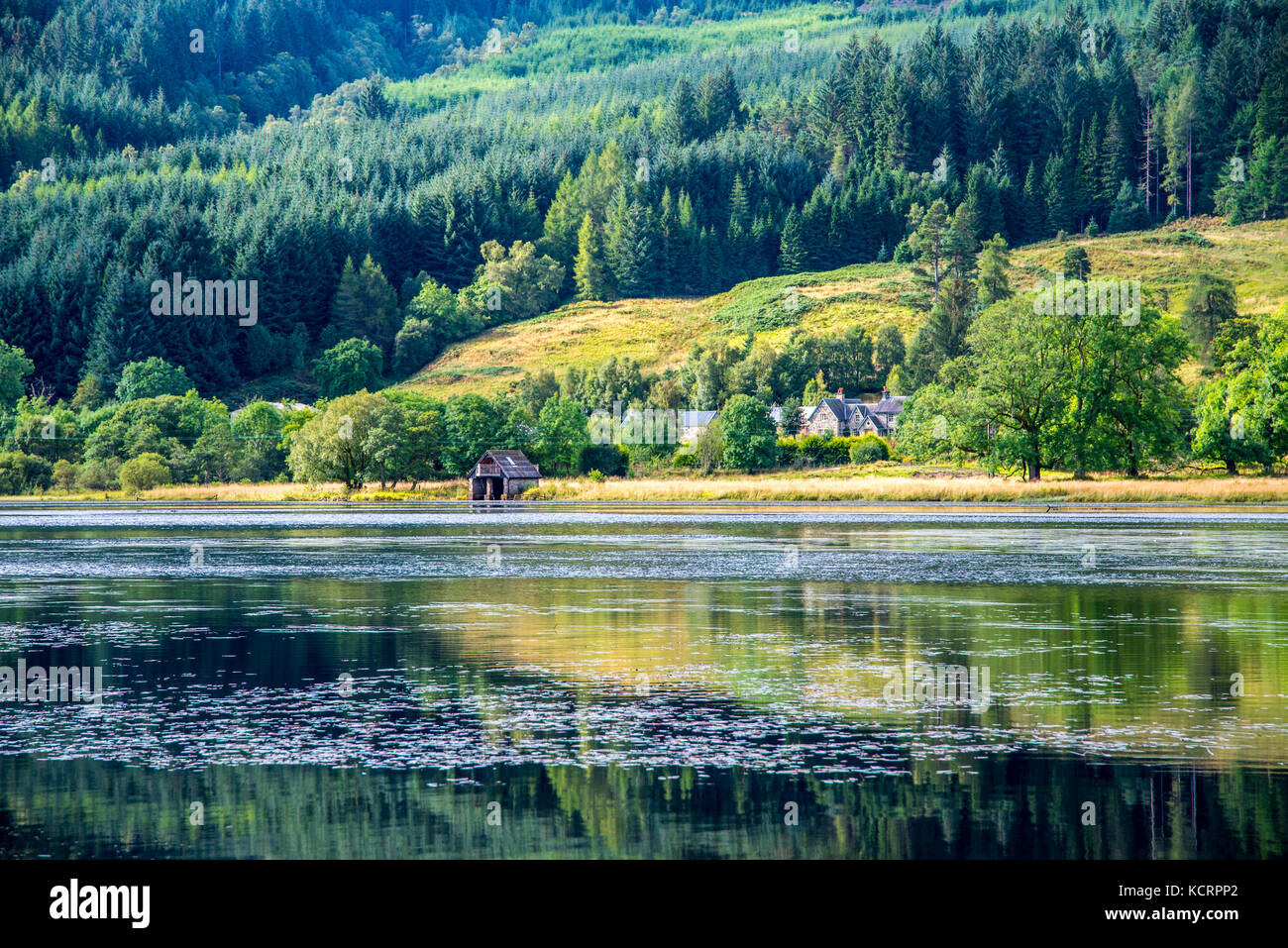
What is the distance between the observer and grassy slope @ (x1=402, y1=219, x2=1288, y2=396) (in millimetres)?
162250

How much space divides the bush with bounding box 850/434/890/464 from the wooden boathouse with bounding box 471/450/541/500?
25807 millimetres

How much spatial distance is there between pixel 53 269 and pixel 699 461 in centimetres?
11342

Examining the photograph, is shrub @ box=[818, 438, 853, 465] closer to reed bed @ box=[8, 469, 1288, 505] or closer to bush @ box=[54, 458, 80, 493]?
reed bed @ box=[8, 469, 1288, 505]

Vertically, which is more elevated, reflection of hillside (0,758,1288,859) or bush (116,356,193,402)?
bush (116,356,193,402)

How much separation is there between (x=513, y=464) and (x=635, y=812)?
91854 mm

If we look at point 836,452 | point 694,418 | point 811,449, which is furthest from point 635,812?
point 694,418

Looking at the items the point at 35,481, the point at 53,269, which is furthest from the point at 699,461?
the point at 53,269

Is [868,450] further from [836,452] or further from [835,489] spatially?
[835,489]

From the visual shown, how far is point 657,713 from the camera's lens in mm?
17828

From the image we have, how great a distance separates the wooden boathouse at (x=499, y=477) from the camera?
339 ft

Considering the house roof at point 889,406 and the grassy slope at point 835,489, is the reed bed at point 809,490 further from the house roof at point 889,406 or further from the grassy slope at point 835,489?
the house roof at point 889,406

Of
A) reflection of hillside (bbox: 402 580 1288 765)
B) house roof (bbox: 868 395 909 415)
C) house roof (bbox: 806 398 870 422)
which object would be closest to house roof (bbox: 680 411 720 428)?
house roof (bbox: 806 398 870 422)
